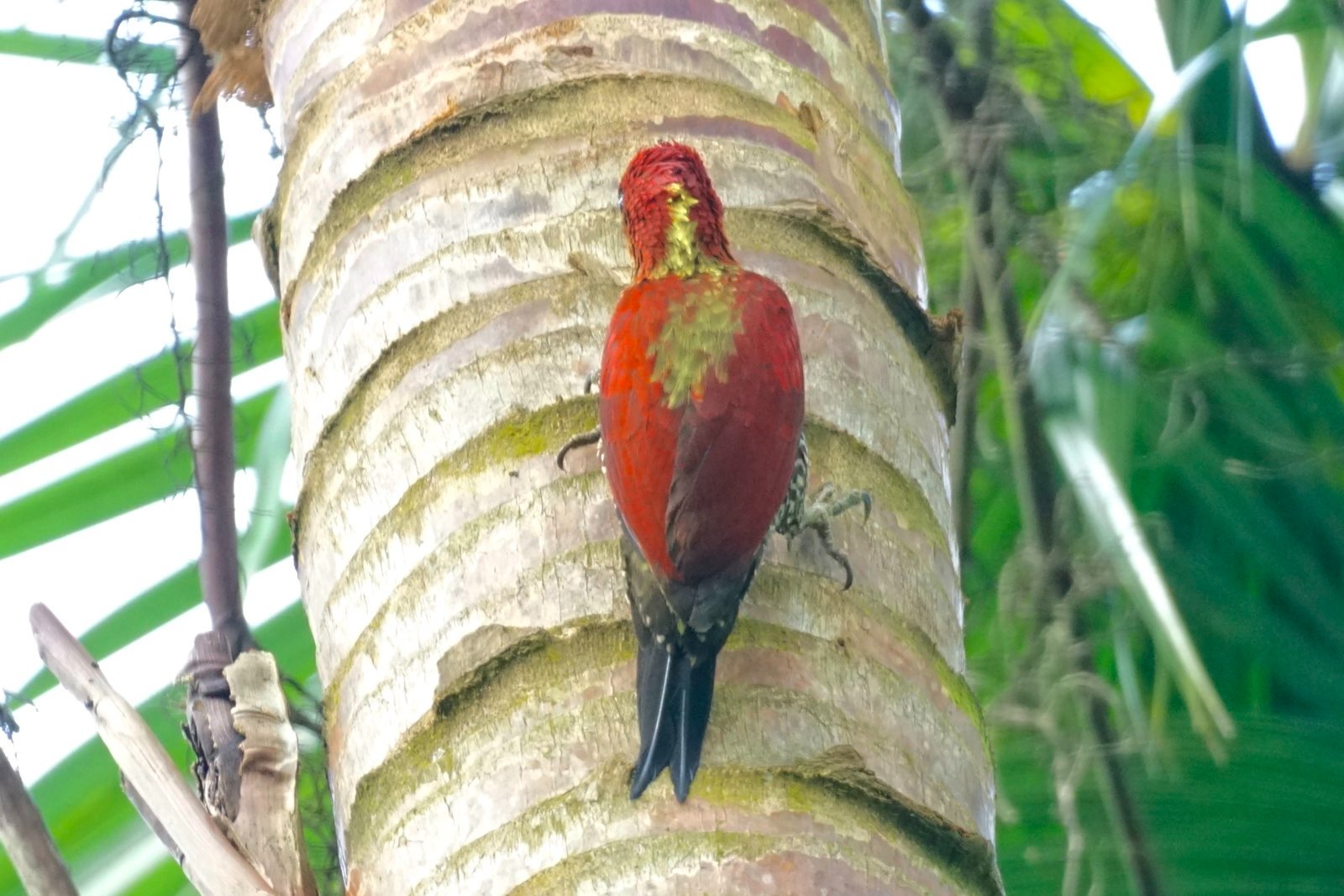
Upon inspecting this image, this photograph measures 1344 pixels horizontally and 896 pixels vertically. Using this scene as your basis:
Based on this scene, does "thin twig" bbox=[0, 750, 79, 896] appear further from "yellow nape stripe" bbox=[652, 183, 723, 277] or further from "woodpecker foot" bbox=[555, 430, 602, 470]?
"yellow nape stripe" bbox=[652, 183, 723, 277]

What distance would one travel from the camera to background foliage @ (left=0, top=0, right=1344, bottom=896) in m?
2.43

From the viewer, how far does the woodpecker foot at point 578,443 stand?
168 centimetres

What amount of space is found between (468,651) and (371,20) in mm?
750

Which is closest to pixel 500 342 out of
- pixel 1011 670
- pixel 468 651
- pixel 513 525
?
pixel 513 525

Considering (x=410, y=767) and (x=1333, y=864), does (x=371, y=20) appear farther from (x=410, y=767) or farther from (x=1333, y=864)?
(x=1333, y=864)

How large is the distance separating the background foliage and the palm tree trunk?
0.55 m

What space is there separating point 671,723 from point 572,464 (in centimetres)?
32

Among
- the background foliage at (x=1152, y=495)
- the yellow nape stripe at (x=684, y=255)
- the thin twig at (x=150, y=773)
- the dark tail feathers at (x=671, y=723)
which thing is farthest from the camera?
the background foliage at (x=1152, y=495)

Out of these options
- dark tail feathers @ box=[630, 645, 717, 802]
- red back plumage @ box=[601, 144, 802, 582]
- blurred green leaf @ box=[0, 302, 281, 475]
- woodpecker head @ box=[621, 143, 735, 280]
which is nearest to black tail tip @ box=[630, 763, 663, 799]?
dark tail feathers @ box=[630, 645, 717, 802]

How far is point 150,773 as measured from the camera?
167 cm

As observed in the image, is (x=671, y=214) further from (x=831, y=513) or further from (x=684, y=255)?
(x=831, y=513)

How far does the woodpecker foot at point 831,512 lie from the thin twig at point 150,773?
59 cm

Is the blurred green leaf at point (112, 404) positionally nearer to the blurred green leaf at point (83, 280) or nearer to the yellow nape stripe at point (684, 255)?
the blurred green leaf at point (83, 280)

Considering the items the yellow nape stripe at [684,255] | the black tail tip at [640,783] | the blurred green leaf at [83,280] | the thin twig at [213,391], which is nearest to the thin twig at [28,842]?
the thin twig at [213,391]
